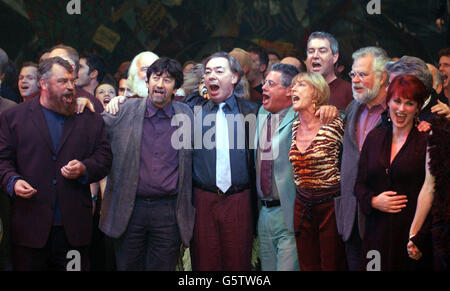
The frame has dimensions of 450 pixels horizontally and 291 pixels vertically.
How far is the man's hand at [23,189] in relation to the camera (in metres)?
5.35

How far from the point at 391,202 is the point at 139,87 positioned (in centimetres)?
276

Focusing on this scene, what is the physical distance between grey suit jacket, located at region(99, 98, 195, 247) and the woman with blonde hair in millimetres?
876

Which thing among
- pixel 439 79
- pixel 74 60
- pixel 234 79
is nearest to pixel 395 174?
pixel 234 79

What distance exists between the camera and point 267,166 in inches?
232

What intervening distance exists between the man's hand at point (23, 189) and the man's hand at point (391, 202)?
8.50 ft

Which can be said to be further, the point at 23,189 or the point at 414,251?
the point at 23,189

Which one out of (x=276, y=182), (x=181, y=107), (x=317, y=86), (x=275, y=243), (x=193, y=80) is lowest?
(x=275, y=243)

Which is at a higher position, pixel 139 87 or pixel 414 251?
pixel 139 87

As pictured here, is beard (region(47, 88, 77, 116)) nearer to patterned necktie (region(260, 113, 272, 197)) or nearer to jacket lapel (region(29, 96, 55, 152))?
jacket lapel (region(29, 96, 55, 152))

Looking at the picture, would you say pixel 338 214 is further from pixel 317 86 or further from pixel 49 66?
pixel 49 66

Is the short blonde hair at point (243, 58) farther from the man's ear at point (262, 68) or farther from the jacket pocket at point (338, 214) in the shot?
the jacket pocket at point (338, 214)

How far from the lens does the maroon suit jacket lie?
Answer: 5.47 meters

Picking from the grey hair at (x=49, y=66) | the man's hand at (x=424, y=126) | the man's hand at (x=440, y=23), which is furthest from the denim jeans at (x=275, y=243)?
the man's hand at (x=440, y=23)
